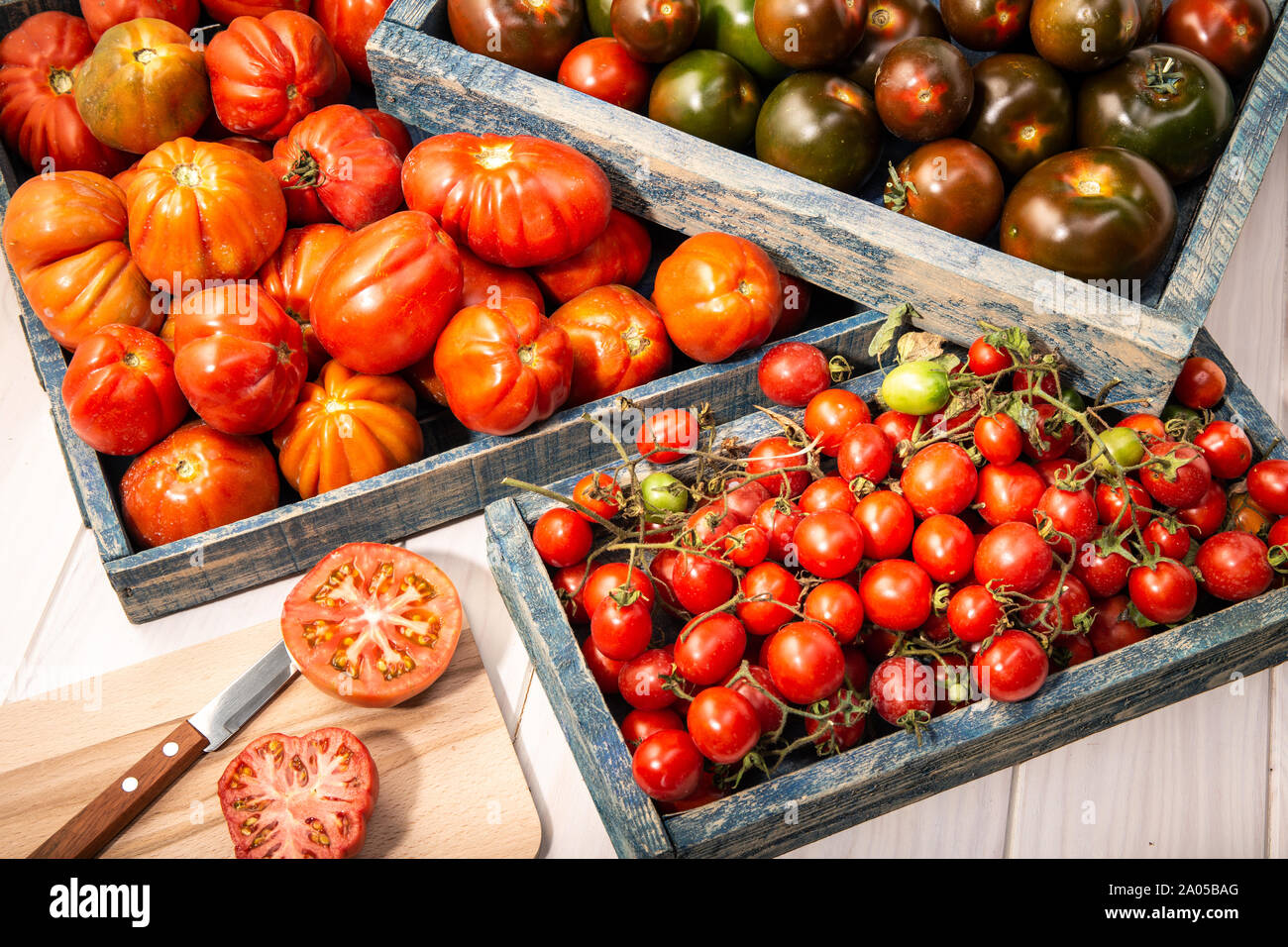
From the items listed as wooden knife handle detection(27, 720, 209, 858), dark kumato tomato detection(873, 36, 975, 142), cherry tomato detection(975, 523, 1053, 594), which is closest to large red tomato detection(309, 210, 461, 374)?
wooden knife handle detection(27, 720, 209, 858)

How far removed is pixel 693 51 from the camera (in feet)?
4.68

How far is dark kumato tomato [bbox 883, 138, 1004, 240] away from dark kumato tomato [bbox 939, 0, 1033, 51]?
154mm

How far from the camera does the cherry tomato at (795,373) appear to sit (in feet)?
4.16

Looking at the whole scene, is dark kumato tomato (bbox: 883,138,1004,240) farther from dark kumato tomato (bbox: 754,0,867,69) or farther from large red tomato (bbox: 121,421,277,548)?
large red tomato (bbox: 121,421,277,548)

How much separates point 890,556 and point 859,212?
46 centimetres

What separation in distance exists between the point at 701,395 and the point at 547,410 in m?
0.21

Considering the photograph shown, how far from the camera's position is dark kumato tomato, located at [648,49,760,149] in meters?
1.38

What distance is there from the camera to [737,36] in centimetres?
145

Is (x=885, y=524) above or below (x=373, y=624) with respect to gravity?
above

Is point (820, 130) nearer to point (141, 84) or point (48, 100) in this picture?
point (141, 84)

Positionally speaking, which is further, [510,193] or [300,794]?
[510,193]

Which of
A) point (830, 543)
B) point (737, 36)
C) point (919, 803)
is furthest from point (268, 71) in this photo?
point (919, 803)

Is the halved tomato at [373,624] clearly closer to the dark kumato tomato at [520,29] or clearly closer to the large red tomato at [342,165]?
the large red tomato at [342,165]
